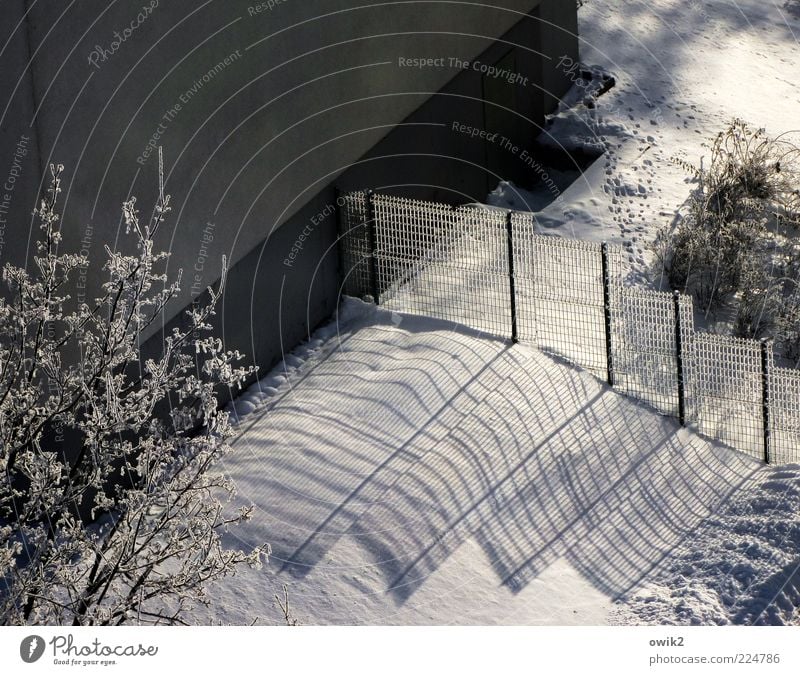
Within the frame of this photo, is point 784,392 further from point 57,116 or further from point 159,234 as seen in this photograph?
point 57,116

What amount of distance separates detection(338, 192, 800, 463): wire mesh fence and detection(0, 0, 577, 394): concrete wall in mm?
629

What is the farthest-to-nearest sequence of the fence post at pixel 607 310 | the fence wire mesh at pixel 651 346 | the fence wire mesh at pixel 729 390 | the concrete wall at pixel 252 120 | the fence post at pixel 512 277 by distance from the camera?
the fence post at pixel 512 277, the fence post at pixel 607 310, the fence wire mesh at pixel 651 346, the fence wire mesh at pixel 729 390, the concrete wall at pixel 252 120

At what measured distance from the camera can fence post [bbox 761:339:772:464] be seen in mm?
15242

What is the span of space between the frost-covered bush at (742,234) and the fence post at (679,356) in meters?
2.46

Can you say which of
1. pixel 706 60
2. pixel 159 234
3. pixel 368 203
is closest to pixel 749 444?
pixel 368 203

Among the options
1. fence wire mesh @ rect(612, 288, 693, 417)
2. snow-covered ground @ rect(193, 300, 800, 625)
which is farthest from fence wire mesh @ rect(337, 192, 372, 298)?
fence wire mesh @ rect(612, 288, 693, 417)

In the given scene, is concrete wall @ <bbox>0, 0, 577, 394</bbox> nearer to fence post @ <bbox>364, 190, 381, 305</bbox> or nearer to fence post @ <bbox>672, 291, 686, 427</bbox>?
fence post @ <bbox>364, 190, 381, 305</bbox>

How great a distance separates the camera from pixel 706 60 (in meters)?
22.7

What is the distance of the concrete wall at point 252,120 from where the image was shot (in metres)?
13.4

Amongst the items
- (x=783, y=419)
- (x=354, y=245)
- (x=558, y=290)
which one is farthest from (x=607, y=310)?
(x=354, y=245)

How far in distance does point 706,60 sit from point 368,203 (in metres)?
7.59

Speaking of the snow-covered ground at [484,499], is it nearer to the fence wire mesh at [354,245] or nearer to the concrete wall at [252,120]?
the fence wire mesh at [354,245]

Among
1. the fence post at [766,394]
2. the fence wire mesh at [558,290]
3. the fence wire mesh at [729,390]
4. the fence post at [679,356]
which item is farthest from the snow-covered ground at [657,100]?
the fence post at [766,394]
